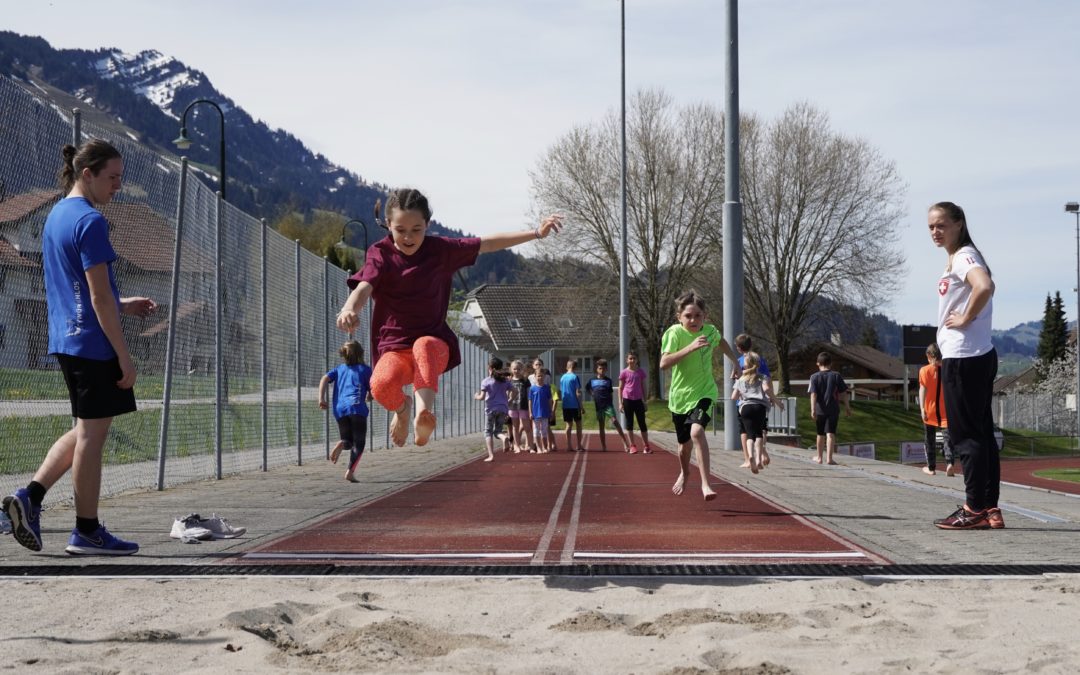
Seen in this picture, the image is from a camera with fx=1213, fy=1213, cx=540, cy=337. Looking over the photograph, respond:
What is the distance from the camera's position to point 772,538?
26.8 ft

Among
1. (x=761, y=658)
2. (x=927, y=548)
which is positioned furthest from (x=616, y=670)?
(x=927, y=548)

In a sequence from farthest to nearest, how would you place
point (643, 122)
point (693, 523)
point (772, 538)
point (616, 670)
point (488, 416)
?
point (643, 122)
point (488, 416)
point (693, 523)
point (772, 538)
point (616, 670)

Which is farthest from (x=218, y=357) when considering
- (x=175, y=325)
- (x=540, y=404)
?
(x=540, y=404)

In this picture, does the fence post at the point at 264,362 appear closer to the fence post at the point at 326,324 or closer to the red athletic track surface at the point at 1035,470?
the fence post at the point at 326,324

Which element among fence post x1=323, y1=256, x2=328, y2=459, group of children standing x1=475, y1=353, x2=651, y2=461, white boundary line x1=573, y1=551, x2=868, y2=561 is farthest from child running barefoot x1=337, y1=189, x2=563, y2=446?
fence post x1=323, y1=256, x2=328, y2=459

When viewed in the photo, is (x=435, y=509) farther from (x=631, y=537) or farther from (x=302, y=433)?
(x=302, y=433)

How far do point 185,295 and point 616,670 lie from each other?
410 inches

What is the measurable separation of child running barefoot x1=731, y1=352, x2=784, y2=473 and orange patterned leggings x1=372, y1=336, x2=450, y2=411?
8.12m

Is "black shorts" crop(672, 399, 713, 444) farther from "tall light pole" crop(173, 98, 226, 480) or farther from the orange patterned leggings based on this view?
"tall light pole" crop(173, 98, 226, 480)

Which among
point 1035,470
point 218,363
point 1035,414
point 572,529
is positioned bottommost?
point 1035,470

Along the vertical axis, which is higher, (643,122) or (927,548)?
(643,122)

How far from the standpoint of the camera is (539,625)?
17.0ft

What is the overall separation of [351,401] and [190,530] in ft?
Result: 20.6

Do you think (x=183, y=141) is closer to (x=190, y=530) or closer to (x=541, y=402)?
(x=541, y=402)
